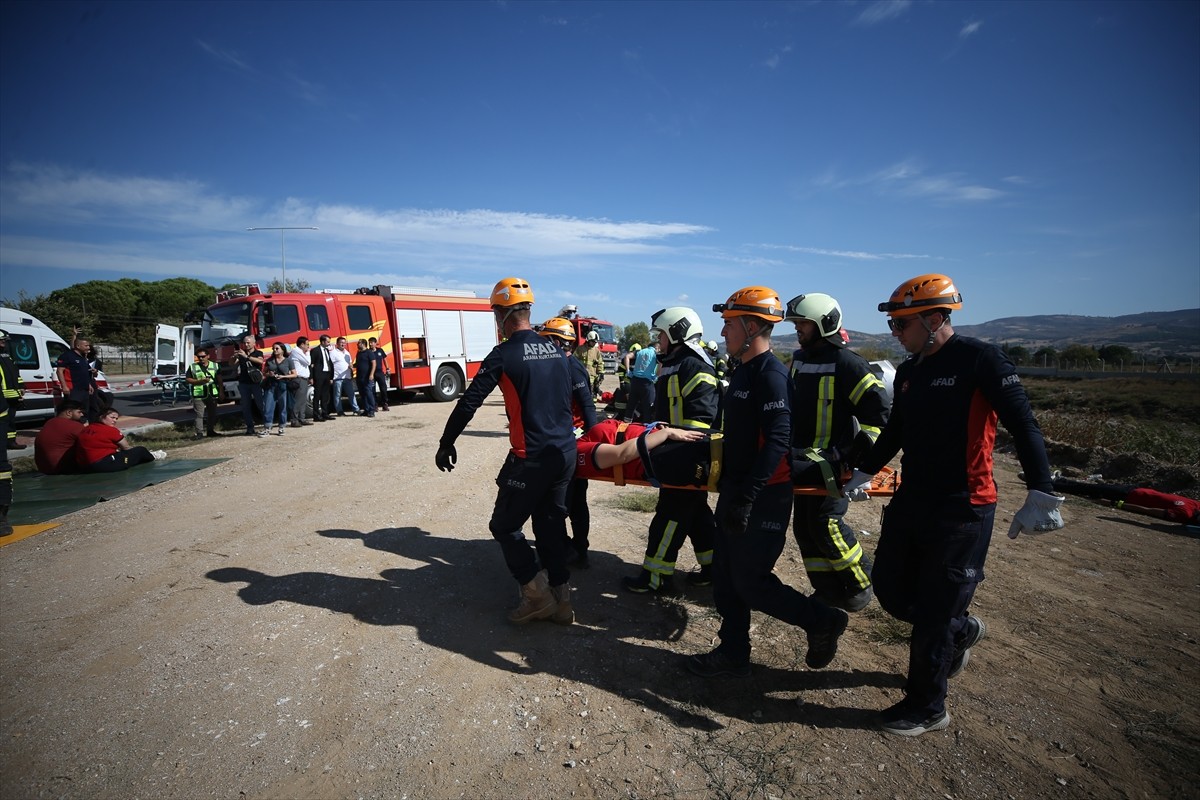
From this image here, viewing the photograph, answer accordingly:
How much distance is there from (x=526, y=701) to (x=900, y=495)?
2216 millimetres

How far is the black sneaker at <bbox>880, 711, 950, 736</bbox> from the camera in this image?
107 inches

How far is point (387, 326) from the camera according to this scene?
49.6 ft

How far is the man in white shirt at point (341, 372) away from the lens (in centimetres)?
1288

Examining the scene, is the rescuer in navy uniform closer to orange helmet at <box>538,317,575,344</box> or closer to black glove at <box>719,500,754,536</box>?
black glove at <box>719,500,754,536</box>

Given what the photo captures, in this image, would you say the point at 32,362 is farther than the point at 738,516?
Yes

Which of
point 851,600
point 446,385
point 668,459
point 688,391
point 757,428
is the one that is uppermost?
point 688,391

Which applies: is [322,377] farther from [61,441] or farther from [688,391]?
[688,391]

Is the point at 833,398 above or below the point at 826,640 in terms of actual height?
above

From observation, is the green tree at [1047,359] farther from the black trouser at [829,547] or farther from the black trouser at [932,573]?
the black trouser at [932,573]

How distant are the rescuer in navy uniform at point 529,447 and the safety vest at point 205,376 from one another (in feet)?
29.7

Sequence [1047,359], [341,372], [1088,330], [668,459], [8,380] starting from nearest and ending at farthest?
[668,459]
[8,380]
[341,372]
[1047,359]
[1088,330]

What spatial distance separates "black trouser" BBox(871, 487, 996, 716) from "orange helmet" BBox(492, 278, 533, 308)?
2.47 m

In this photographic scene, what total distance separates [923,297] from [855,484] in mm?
1123

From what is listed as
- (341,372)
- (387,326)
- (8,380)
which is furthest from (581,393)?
(387,326)
